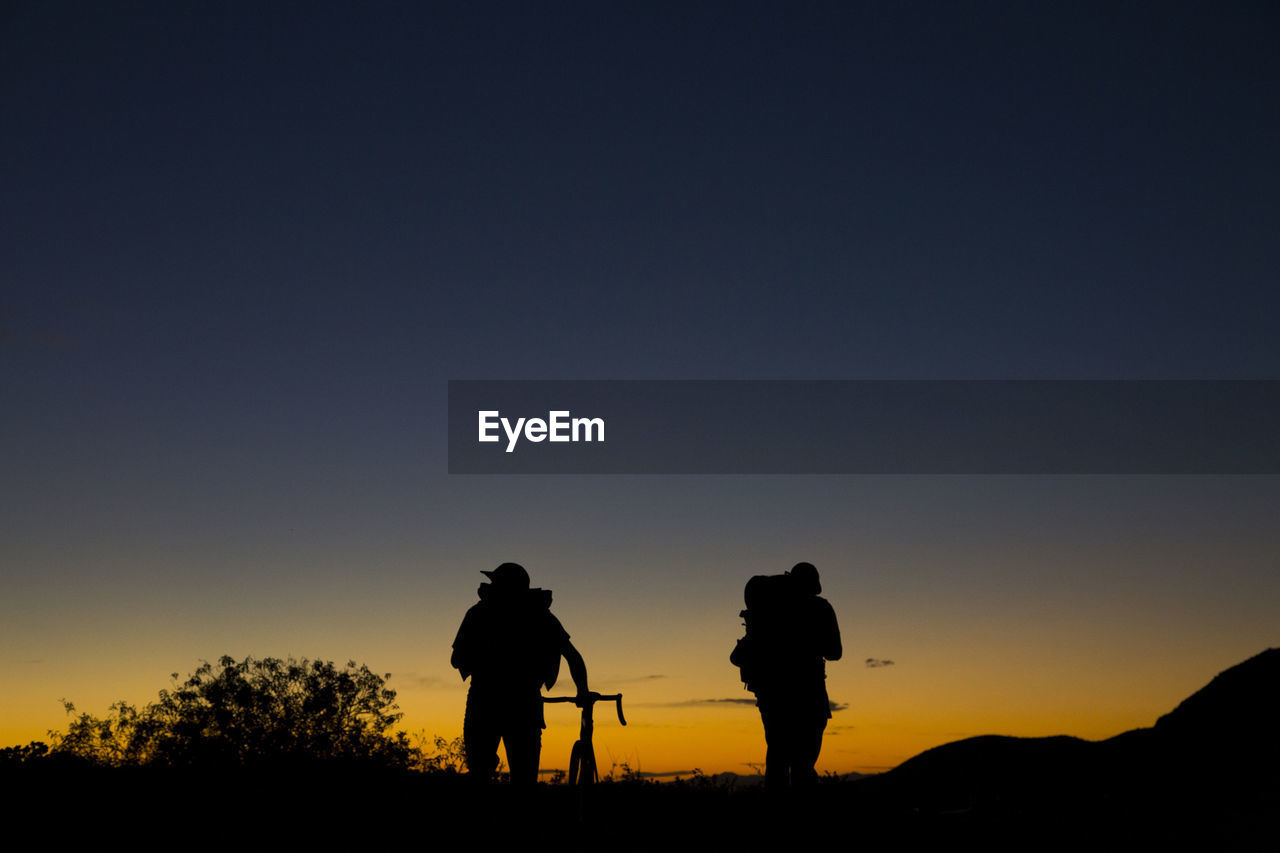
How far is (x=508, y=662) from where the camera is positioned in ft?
31.3

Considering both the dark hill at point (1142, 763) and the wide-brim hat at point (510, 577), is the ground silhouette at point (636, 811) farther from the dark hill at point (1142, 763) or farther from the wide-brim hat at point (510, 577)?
the wide-brim hat at point (510, 577)

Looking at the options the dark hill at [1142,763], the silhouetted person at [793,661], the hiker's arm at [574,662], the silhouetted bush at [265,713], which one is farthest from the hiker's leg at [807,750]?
the silhouetted bush at [265,713]

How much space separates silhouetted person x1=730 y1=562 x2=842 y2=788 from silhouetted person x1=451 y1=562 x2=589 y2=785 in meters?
2.32

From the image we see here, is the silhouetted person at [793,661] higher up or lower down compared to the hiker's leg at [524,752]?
higher up

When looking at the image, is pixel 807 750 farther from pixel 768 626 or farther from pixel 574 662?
pixel 574 662

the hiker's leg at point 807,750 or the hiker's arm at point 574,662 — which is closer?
the hiker's arm at point 574,662

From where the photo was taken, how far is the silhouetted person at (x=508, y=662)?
9.52m

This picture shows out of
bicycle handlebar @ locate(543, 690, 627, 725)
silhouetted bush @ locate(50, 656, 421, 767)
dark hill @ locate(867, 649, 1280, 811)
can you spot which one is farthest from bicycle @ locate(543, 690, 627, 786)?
silhouetted bush @ locate(50, 656, 421, 767)

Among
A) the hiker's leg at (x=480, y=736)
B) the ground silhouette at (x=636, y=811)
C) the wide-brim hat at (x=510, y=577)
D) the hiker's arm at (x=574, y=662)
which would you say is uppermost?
the wide-brim hat at (x=510, y=577)

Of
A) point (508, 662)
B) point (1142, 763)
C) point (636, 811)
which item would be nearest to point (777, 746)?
point (636, 811)

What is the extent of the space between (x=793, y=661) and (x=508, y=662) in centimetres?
297

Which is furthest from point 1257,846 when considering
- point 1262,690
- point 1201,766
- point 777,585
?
point 1262,690

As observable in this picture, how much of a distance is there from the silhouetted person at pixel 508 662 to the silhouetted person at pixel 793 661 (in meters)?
2.32

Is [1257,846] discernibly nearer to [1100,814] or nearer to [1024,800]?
[1100,814]
